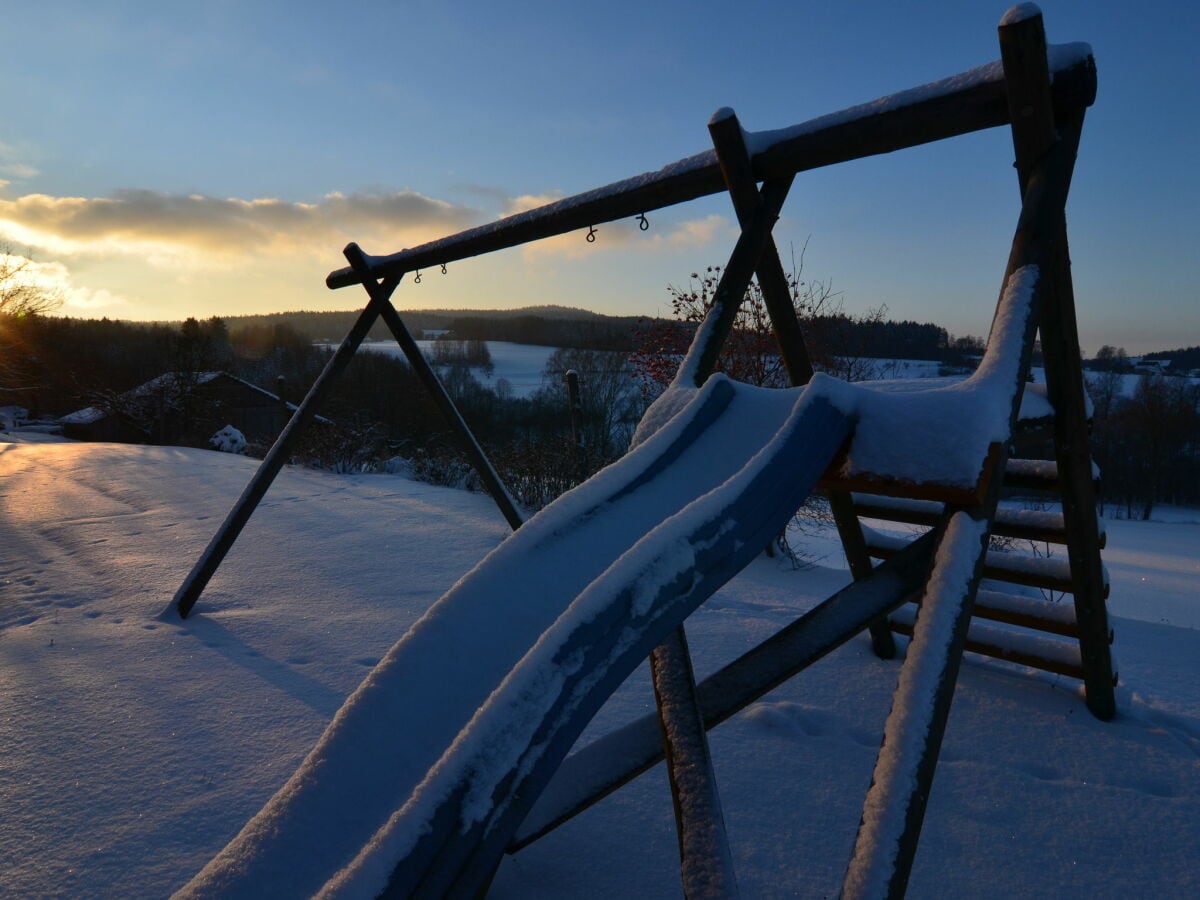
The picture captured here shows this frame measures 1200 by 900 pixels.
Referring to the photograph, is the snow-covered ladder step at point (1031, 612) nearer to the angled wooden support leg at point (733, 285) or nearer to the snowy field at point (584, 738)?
the snowy field at point (584, 738)

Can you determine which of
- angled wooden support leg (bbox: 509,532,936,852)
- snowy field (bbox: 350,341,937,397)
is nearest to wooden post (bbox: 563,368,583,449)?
angled wooden support leg (bbox: 509,532,936,852)

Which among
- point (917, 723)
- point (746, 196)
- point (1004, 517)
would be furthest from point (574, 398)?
point (917, 723)

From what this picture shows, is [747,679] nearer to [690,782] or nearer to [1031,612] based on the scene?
[690,782]

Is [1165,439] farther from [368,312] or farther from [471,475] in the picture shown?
[368,312]

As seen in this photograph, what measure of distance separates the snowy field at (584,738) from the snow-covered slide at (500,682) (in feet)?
0.20

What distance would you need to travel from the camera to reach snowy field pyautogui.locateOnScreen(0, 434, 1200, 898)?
165 centimetres

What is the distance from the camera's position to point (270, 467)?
11.7ft

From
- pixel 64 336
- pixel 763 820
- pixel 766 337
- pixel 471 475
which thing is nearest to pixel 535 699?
pixel 763 820

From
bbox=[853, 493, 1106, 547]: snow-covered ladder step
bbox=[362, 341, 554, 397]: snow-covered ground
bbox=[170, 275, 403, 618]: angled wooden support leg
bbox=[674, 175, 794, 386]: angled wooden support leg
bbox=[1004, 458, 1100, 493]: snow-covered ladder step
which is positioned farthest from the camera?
bbox=[362, 341, 554, 397]: snow-covered ground

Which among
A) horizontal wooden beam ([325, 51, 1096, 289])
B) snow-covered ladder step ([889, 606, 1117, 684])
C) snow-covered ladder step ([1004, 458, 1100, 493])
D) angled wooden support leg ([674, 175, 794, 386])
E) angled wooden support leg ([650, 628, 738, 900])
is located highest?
horizontal wooden beam ([325, 51, 1096, 289])

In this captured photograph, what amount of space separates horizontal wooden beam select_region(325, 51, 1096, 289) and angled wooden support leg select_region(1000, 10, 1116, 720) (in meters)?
0.09

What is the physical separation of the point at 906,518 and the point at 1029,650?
2.23 ft

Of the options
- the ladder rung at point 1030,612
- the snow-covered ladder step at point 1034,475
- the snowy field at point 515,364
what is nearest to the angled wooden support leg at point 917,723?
the snow-covered ladder step at point 1034,475

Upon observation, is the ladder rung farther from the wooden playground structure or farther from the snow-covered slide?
the snow-covered slide
